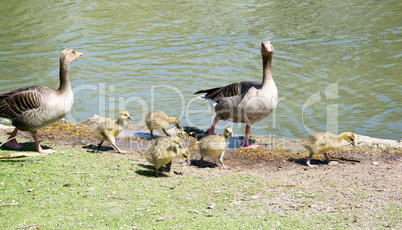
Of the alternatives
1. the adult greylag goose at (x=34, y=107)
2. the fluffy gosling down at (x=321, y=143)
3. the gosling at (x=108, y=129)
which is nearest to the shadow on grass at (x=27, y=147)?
the adult greylag goose at (x=34, y=107)

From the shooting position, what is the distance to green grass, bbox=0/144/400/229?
5.44m

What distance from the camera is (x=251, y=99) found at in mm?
9562

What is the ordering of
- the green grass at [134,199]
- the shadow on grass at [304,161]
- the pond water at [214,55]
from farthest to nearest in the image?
the pond water at [214,55], the shadow on grass at [304,161], the green grass at [134,199]

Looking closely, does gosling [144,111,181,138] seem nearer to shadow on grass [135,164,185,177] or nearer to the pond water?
shadow on grass [135,164,185,177]

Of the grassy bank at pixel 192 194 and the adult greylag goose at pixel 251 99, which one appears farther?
the adult greylag goose at pixel 251 99

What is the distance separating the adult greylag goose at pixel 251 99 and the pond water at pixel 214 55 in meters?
1.61

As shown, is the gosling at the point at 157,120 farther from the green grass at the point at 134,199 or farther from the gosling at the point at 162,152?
the gosling at the point at 162,152

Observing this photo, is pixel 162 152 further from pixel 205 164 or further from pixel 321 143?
pixel 321 143

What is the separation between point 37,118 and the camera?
7.75 meters

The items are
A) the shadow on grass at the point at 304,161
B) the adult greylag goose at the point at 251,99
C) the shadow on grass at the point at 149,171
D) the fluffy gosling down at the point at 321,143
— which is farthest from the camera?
the adult greylag goose at the point at 251,99

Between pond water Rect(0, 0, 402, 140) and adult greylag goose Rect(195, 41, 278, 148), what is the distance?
161cm

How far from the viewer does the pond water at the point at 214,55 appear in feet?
41.7

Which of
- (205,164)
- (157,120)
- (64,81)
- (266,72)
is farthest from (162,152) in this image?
(266,72)

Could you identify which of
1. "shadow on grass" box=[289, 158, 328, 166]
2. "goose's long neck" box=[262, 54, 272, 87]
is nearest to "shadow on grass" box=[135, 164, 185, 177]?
"shadow on grass" box=[289, 158, 328, 166]
